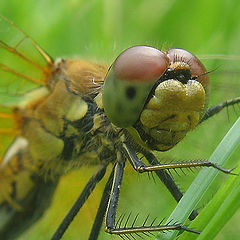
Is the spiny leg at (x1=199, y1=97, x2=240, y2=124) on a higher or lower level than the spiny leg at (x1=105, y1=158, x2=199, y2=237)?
higher

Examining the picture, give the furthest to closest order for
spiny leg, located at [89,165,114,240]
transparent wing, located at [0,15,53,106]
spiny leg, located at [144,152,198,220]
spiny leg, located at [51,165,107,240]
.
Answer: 1. transparent wing, located at [0,15,53,106]
2. spiny leg, located at [51,165,107,240]
3. spiny leg, located at [89,165,114,240]
4. spiny leg, located at [144,152,198,220]

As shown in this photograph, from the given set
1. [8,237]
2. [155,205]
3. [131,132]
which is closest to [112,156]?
[131,132]

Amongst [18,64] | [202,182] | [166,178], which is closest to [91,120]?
[166,178]

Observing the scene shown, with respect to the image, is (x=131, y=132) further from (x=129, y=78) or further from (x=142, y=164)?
(x=129, y=78)

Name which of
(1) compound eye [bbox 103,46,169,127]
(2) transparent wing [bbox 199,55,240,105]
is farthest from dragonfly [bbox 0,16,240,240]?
(2) transparent wing [bbox 199,55,240,105]

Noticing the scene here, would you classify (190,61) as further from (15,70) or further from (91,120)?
(15,70)

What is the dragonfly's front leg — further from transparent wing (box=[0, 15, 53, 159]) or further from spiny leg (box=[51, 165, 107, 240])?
transparent wing (box=[0, 15, 53, 159])

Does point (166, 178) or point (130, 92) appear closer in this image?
point (130, 92)
